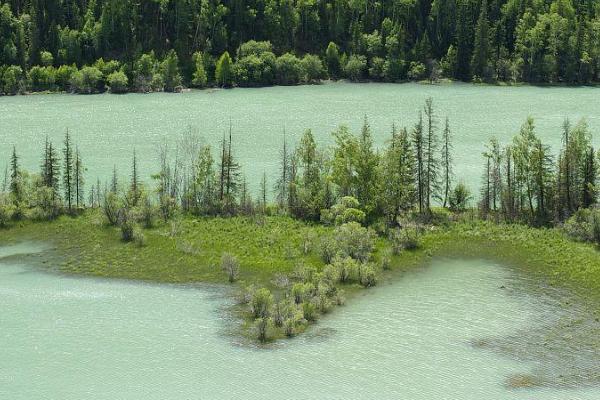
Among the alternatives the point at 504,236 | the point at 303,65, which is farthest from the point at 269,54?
the point at 504,236

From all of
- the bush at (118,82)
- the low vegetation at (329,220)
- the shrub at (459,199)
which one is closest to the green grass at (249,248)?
the low vegetation at (329,220)

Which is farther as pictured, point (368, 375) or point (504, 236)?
point (504, 236)

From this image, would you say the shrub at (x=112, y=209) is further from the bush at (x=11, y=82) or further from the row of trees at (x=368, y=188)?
the bush at (x=11, y=82)

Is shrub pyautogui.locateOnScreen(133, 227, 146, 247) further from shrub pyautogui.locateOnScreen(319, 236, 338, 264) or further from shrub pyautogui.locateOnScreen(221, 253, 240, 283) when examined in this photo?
shrub pyautogui.locateOnScreen(319, 236, 338, 264)

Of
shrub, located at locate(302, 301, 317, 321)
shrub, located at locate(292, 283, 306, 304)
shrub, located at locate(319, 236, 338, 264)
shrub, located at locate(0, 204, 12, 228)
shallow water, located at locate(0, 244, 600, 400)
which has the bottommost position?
shallow water, located at locate(0, 244, 600, 400)

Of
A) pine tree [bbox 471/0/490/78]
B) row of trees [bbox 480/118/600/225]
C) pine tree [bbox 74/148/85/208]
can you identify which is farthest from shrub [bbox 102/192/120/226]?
pine tree [bbox 471/0/490/78]

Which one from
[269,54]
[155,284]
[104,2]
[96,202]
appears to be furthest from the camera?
[104,2]

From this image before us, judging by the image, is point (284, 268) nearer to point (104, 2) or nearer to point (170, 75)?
point (170, 75)
